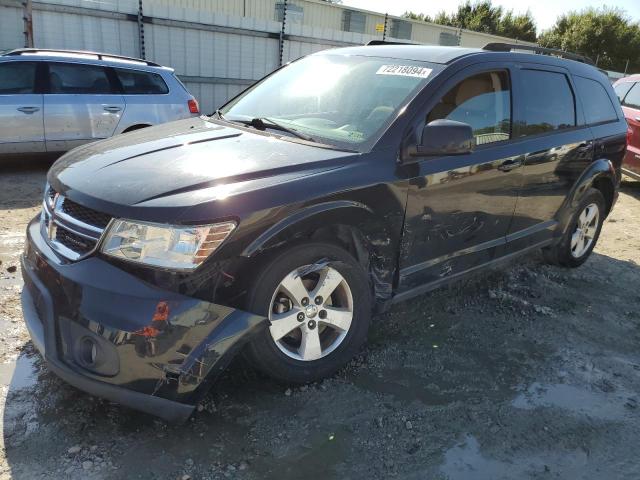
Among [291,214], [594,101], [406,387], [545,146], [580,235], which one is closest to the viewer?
[291,214]

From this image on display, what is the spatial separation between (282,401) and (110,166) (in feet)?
4.95

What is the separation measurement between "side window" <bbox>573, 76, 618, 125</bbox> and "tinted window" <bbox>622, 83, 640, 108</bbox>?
4.33 meters

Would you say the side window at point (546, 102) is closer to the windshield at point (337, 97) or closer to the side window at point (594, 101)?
the side window at point (594, 101)

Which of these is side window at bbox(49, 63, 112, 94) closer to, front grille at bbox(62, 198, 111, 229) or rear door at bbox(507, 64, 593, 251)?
front grille at bbox(62, 198, 111, 229)

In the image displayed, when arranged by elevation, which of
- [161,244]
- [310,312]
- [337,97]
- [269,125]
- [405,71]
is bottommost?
[310,312]

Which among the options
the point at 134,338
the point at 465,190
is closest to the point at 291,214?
the point at 134,338

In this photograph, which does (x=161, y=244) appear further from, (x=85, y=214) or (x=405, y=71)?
(x=405, y=71)

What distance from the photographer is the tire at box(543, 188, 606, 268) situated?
4840 mm

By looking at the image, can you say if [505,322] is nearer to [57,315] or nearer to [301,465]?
[301,465]

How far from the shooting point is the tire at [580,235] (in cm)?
484

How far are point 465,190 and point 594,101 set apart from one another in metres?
2.29

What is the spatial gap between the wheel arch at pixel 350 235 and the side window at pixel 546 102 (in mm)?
1606

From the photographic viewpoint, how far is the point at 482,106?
11.9 ft

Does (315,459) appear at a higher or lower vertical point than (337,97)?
lower
